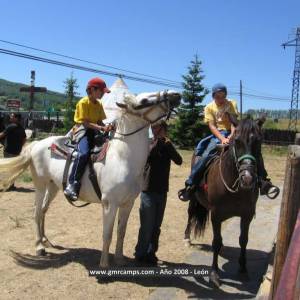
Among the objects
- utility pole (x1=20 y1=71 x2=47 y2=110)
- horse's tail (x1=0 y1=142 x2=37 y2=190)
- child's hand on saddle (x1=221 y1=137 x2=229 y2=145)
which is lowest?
horse's tail (x1=0 y1=142 x2=37 y2=190)

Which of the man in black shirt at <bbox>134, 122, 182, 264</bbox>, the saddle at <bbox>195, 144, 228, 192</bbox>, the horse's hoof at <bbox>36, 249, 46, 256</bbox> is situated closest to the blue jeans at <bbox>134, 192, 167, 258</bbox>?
the man in black shirt at <bbox>134, 122, 182, 264</bbox>

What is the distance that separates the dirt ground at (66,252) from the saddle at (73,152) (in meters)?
0.96

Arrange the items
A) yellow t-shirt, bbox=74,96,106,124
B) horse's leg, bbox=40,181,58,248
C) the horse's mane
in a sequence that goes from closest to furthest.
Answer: the horse's mane
yellow t-shirt, bbox=74,96,106,124
horse's leg, bbox=40,181,58,248

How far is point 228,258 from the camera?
21.2 feet

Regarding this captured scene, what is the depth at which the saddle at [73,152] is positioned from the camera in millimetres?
5406

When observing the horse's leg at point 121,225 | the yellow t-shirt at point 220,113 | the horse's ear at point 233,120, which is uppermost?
the yellow t-shirt at point 220,113

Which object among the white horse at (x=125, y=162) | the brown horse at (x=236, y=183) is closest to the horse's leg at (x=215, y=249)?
the brown horse at (x=236, y=183)

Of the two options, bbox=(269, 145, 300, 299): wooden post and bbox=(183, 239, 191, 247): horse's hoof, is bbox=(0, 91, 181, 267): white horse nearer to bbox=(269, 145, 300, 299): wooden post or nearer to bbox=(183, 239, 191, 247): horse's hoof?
bbox=(183, 239, 191, 247): horse's hoof

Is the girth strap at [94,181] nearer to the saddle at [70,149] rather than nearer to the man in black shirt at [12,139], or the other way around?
the saddle at [70,149]

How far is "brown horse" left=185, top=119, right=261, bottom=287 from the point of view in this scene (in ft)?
15.4

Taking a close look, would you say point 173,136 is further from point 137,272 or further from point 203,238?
point 137,272

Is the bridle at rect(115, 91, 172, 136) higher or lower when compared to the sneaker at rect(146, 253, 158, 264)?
higher

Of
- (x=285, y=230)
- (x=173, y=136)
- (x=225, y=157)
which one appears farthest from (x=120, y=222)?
(x=173, y=136)

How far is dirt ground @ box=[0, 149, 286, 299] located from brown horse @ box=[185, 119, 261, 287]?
A: 1014 mm
